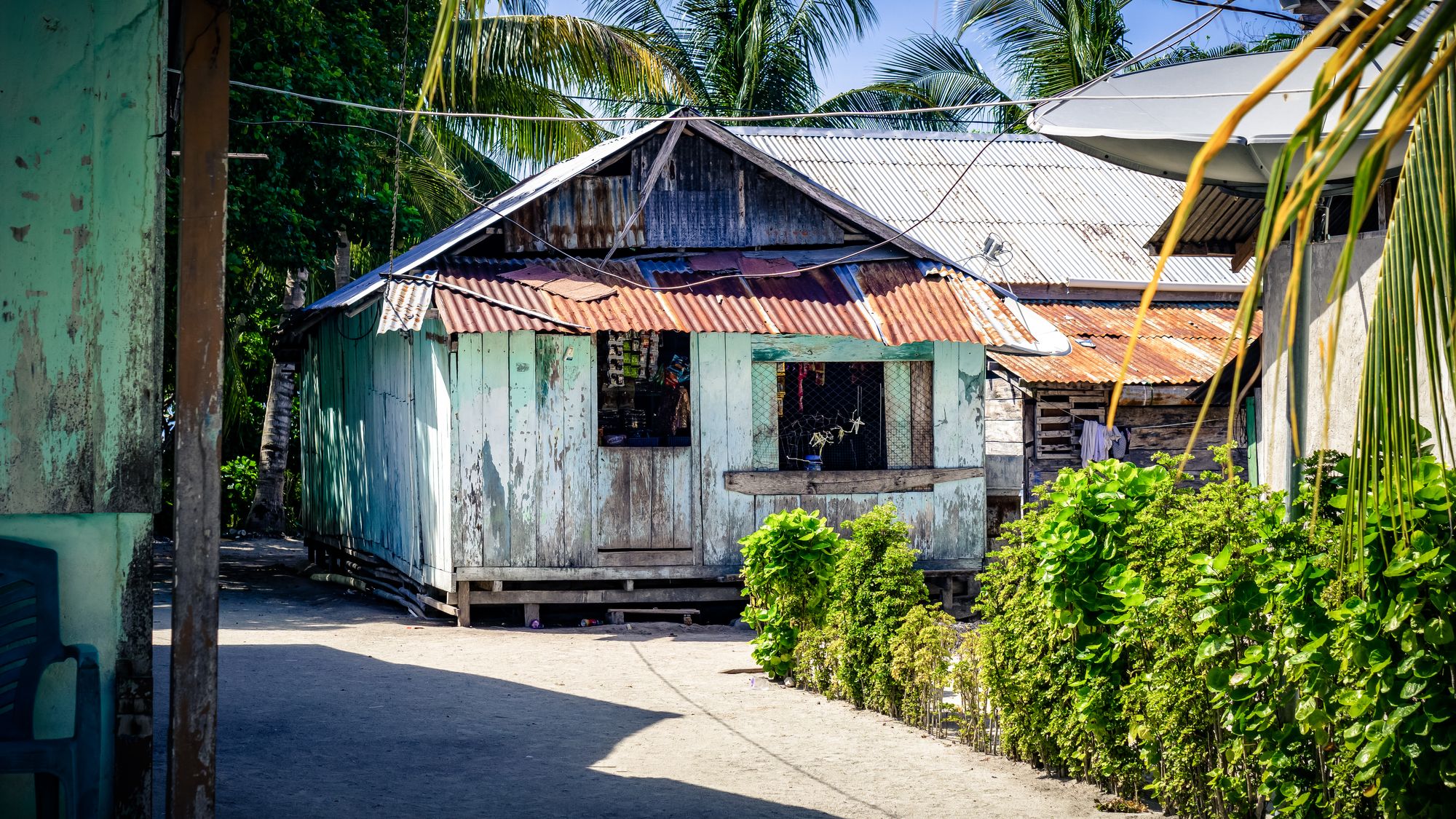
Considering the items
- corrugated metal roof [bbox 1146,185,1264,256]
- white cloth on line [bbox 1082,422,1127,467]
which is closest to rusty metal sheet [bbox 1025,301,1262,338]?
white cloth on line [bbox 1082,422,1127,467]

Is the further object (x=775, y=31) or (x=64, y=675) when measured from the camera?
(x=775, y=31)

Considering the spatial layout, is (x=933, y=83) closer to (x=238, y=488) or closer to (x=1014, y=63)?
(x=1014, y=63)

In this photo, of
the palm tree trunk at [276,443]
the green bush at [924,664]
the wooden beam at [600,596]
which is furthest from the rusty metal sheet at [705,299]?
the palm tree trunk at [276,443]

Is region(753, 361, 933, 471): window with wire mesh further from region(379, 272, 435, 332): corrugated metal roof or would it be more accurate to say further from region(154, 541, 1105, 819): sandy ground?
region(379, 272, 435, 332): corrugated metal roof

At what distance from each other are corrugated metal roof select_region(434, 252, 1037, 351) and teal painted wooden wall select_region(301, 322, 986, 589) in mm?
416

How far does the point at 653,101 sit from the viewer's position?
21.4m

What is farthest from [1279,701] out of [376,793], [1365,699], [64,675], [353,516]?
[353,516]

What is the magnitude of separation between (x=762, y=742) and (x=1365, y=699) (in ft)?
12.8

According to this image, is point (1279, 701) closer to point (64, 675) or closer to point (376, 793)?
point (376, 793)

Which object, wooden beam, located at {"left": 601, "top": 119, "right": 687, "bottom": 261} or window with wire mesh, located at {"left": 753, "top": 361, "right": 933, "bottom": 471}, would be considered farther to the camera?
window with wire mesh, located at {"left": 753, "top": 361, "right": 933, "bottom": 471}

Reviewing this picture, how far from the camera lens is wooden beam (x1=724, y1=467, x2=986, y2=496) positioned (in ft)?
41.1

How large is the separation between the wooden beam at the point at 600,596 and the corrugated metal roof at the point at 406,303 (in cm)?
273

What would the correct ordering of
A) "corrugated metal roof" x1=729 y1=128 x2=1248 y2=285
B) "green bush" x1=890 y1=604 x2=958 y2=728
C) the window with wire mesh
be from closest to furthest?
"green bush" x1=890 y1=604 x2=958 y2=728, the window with wire mesh, "corrugated metal roof" x1=729 y1=128 x2=1248 y2=285

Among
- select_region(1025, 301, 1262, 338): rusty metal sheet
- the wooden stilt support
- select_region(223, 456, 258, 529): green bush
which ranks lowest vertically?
the wooden stilt support
